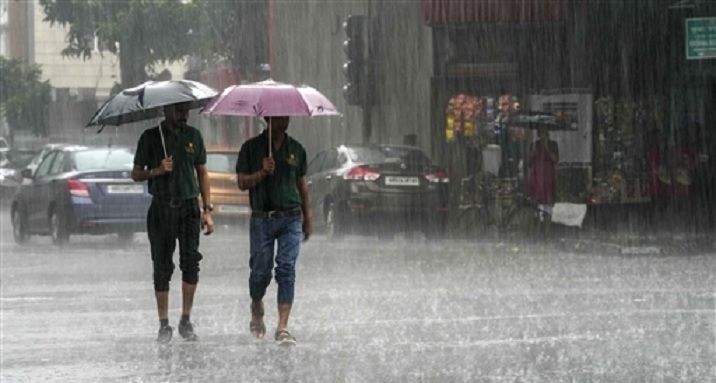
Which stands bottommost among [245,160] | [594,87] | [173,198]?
[173,198]

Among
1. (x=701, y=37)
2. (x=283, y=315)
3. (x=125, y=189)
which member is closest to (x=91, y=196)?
(x=125, y=189)

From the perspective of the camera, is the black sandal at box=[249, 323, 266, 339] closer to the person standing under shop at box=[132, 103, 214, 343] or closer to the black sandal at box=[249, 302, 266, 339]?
the black sandal at box=[249, 302, 266, 339]

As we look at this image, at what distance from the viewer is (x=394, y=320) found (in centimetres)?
1379

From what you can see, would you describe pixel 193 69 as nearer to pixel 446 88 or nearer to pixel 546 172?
pixel 446 88

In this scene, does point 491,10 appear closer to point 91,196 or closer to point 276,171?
point 91,196

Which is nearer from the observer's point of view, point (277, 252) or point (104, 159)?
point (277, 252)

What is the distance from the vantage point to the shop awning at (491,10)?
1115 inches

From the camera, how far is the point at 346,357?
37.2ft

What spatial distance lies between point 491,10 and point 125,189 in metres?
7.14

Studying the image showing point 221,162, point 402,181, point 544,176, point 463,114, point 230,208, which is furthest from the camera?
point 463,114

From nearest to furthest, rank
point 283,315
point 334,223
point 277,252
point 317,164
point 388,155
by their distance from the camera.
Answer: point 283,315 → point 277,252 → point 334,223 → point 388,155 → point 317,164

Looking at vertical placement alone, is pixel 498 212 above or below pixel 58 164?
below

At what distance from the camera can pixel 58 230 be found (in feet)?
82.1

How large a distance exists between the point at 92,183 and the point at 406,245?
4334mm
